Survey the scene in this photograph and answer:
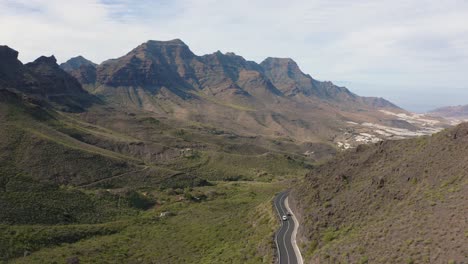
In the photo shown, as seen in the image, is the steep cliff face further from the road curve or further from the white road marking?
the road curve

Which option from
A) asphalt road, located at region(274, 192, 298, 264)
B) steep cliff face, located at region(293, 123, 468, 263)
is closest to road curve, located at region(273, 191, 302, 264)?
asphalt road, located at region(274, 192, 298, 264)

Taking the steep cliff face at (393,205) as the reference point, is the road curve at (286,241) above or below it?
below

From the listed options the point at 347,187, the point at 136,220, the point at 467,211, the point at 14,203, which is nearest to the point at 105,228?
the point at 136,220

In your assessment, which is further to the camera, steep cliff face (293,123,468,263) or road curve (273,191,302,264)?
road curve (273,191,302,264)

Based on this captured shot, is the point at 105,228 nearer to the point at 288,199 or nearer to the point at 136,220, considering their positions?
the point at 136,220

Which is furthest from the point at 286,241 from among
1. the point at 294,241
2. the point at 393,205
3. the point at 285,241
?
the point at 393,205

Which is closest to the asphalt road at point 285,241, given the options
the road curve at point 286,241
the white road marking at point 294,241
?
the road curve at point 286,241

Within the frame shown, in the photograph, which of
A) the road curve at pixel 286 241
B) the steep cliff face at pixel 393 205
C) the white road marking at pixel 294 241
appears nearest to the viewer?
the steep cliff face at pixel 393 205

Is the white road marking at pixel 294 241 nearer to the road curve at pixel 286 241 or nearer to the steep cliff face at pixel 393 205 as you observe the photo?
the road curve at pixel 286 241
